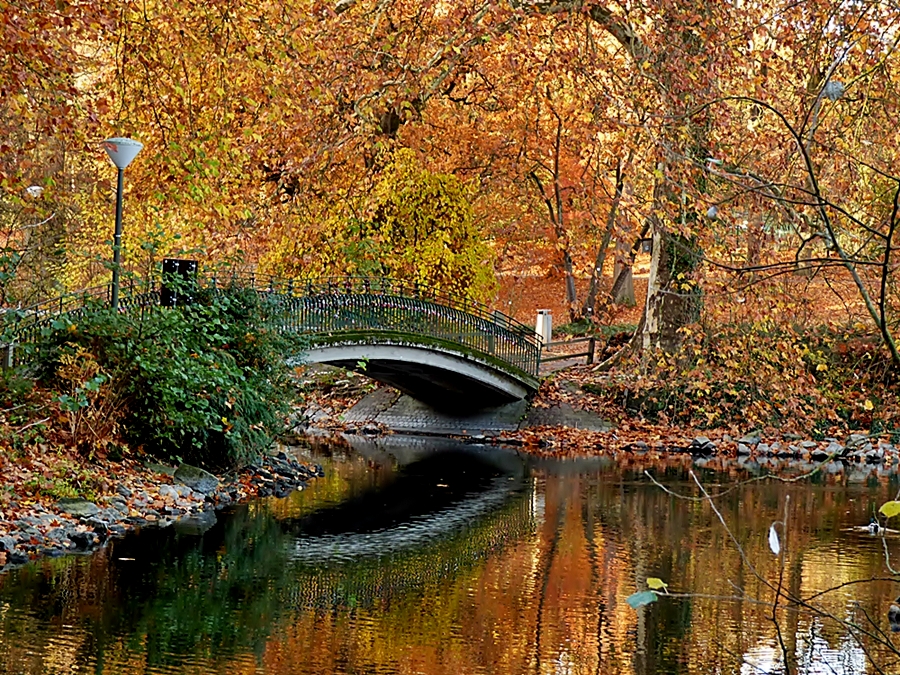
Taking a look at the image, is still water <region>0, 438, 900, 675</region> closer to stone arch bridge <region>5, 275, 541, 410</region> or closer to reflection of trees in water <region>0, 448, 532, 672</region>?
reflection of trees in water <region>0, 448, 532, 672</region>

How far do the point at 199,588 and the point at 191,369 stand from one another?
4163 mm

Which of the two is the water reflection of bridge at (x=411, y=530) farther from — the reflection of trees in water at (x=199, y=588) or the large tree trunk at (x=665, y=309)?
the large tree trunk at (x=665, y=309)

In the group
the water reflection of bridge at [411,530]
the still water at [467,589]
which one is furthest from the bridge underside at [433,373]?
the still water at [467,589]

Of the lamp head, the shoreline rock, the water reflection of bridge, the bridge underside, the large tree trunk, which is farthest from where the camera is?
the large tree trunk

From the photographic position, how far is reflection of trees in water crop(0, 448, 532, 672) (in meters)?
8.03

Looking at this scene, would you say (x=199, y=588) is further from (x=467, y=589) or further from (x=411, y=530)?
(x=411, y=530)

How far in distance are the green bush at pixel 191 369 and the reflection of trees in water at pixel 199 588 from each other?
1217 millimetres

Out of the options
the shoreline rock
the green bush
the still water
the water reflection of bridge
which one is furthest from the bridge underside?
the still water

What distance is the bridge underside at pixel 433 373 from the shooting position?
1847 cm

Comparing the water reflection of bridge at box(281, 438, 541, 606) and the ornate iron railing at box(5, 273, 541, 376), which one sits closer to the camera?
the water reflection of bridge at box(281, 438, 541, 606)

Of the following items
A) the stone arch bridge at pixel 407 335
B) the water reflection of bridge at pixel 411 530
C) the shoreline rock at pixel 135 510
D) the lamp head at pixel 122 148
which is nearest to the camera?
the shoreline rock at pixel 135 510

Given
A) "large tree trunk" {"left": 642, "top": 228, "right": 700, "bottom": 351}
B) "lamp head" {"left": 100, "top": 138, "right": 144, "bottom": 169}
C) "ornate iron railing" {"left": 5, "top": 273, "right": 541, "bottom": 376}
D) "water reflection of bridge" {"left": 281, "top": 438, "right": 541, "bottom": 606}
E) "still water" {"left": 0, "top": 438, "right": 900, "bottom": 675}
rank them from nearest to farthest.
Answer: "still water" {"left": 0, "top": 438, "right": 900, "bottom": 675}, "water reflection of bridge" {"left": 281, "top": 438, "right": 541, "bottom": 606}, "lamp head" {"left": 100, "top": 138, "right": 144, "bottom": 169}, "ornate iron railing" {"left": 5, "top": 273, "right": 541, "bottom": 376}, "large tree trunk" {"left": 642, "top": 228, "right": 700, "bottom": 351}

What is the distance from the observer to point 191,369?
13.6m

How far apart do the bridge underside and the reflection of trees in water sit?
5.58 metres
